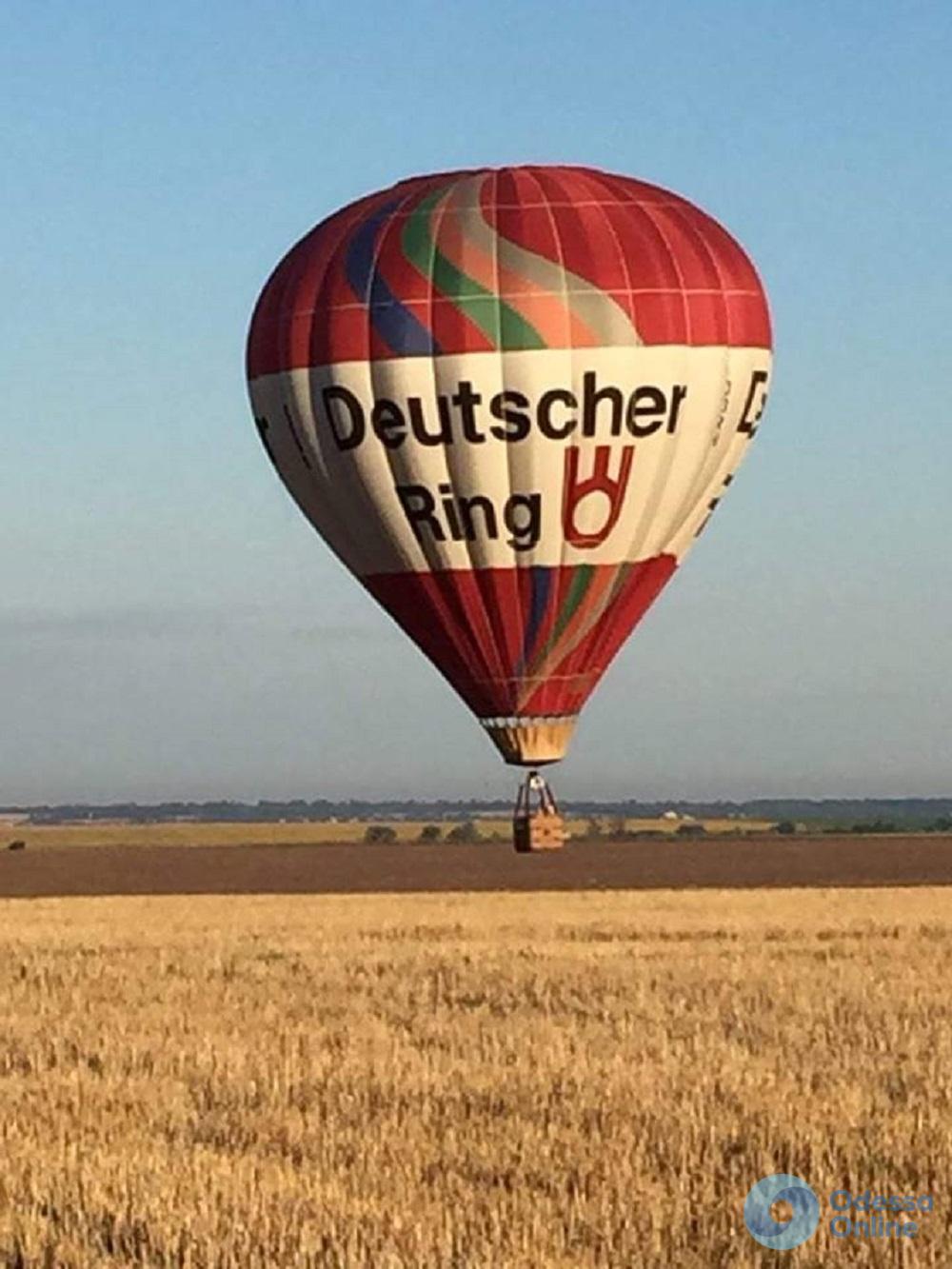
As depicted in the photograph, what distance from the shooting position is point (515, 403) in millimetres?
37250

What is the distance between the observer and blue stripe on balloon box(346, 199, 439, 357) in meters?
37.2

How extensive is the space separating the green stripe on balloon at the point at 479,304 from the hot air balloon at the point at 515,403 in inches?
1.2

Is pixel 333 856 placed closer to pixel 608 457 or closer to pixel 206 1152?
pixel 608 457

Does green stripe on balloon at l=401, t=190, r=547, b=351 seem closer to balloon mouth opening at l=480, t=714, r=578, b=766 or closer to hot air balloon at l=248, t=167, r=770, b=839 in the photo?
hot air balloon at l=248, t=167, r=770, b=839

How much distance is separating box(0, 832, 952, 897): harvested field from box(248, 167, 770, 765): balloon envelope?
22863mm

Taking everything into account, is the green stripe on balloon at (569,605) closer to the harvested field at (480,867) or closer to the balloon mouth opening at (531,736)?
the balloon mouth opening at (531,736)

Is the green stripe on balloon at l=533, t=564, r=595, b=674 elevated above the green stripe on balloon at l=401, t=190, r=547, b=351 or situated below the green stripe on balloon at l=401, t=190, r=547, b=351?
below

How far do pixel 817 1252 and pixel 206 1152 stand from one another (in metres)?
4.29
